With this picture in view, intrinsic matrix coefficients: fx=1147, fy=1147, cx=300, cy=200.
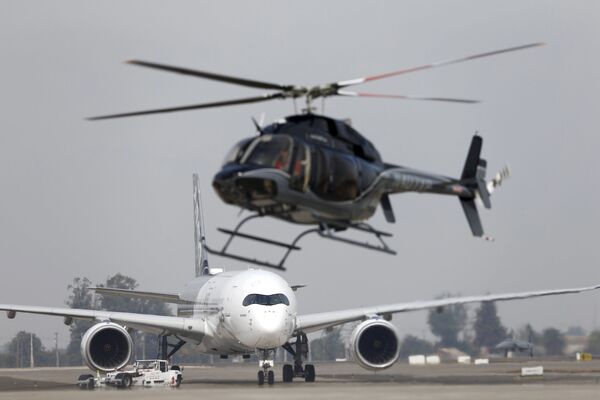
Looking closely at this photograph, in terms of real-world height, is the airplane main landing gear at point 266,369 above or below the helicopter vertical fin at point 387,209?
below

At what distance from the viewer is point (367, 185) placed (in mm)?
25938

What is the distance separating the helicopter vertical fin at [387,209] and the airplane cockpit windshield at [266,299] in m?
18.0

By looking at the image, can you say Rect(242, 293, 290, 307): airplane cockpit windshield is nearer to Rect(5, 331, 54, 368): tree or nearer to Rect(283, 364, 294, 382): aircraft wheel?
Rect(283, 364, 294, 382): aircraft wheel

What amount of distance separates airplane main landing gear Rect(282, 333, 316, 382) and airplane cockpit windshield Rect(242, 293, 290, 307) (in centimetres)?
315

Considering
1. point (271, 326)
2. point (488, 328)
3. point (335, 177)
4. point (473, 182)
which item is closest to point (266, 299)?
point (271, 326)

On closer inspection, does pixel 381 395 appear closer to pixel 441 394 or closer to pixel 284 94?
pixel 441 394

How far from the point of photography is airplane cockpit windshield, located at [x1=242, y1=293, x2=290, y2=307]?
1773 inches

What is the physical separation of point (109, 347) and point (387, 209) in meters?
21.9

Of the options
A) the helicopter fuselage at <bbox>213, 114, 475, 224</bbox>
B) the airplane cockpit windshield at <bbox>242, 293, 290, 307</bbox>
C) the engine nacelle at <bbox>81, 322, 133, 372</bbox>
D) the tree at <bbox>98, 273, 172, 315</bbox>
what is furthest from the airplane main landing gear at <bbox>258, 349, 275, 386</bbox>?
the tree at <bbox>98, 273, 172, 315</bbox>

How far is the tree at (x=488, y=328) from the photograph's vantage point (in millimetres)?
80562

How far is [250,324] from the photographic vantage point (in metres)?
44.8

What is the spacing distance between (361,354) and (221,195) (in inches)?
872

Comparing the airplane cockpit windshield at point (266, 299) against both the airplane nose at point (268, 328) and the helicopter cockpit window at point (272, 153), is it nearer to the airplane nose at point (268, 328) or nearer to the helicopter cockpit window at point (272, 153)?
the airplane nose at point (268, 328)

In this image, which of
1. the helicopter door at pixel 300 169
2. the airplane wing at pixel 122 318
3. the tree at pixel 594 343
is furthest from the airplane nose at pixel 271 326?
the tree at pixel 594 343
